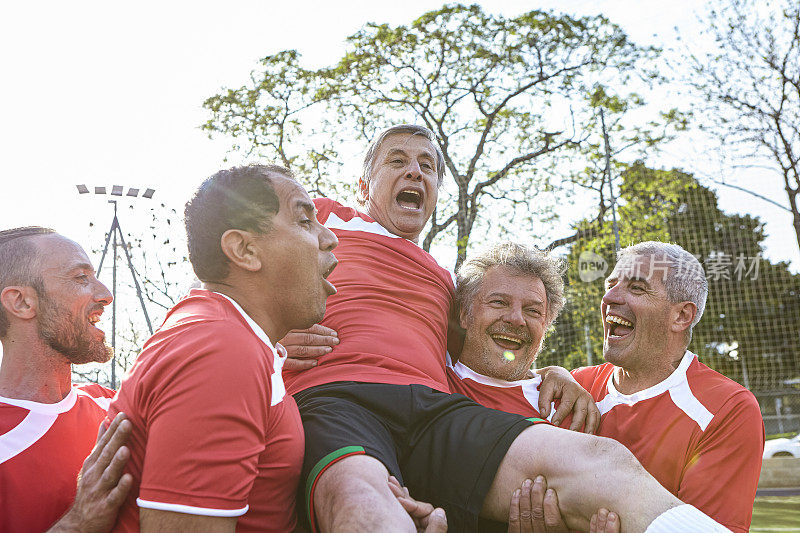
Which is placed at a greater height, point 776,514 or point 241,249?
point 241,249

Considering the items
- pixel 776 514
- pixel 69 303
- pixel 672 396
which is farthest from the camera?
pixel 776 514

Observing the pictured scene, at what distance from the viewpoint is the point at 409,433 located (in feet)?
8.13

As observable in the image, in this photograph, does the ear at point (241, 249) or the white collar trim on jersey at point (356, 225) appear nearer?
the ear at point (241, 249)

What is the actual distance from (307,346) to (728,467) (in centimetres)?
166

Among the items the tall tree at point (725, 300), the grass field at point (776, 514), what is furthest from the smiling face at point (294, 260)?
the tall tree at point (725, 300)

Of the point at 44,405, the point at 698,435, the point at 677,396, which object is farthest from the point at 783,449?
the point at 44,405

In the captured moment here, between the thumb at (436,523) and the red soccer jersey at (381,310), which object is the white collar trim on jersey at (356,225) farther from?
the thumb at (436,523)

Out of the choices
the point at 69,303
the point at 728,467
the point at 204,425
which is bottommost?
the point at 728,467

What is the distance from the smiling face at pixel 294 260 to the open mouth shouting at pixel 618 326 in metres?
1.69

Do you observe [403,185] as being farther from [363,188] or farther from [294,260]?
[294,260]

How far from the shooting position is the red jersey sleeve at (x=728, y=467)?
261 centimetres

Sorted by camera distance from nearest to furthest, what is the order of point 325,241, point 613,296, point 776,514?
1. point 325,241
2. point 613,296
3. point 776,514

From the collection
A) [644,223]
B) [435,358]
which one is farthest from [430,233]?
[435,358]

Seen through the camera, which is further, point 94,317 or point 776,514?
point 776,514
